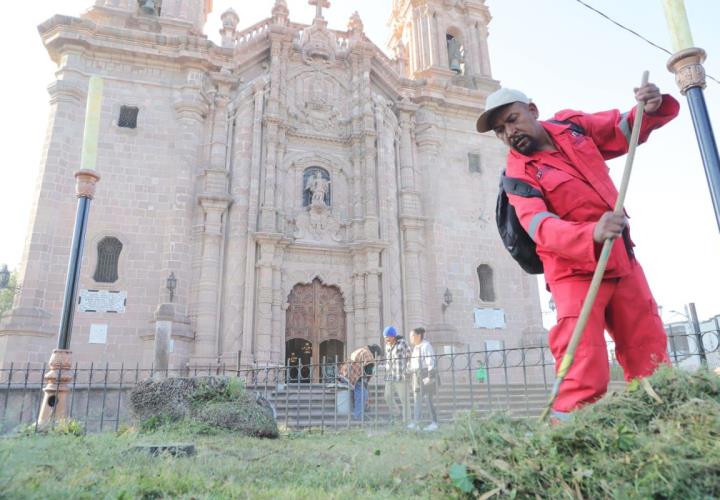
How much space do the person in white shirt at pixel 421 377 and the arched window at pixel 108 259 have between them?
9.51 metres

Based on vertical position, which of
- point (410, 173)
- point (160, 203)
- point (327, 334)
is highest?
point (410, 173)

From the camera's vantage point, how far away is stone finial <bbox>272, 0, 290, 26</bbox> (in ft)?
60.1

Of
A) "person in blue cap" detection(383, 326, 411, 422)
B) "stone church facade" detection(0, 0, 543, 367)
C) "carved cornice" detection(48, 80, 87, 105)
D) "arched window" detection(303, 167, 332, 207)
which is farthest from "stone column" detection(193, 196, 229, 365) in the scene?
"person in blue cap" detection(383, 326, 411, 422)

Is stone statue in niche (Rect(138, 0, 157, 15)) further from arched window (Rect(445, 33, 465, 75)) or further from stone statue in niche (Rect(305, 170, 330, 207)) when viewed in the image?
arched window (Rect(445, 33, 465, 75))

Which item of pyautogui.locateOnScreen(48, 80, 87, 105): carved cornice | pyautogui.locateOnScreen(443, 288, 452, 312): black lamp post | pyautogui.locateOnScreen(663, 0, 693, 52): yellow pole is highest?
pyautogui.locateOnScreen(48, 80, 87, 105): carved cornice

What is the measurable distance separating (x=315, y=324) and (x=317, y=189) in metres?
4.44

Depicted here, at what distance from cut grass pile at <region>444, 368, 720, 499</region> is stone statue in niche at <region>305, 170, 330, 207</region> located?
1465cm

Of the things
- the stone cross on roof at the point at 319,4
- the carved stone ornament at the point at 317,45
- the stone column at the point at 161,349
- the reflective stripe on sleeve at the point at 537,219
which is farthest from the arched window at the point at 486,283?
the reflective stripe on sleeve at the point at 537,219

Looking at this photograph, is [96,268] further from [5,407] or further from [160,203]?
[5,407]

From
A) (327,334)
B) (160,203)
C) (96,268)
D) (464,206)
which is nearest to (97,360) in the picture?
(96,268)

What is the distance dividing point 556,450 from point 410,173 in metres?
16.6

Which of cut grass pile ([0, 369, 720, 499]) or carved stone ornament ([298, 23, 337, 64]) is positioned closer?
cut grass pile ([0, 369, 720, 499])

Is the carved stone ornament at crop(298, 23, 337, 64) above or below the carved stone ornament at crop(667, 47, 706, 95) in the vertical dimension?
above

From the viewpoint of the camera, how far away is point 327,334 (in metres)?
15.8
